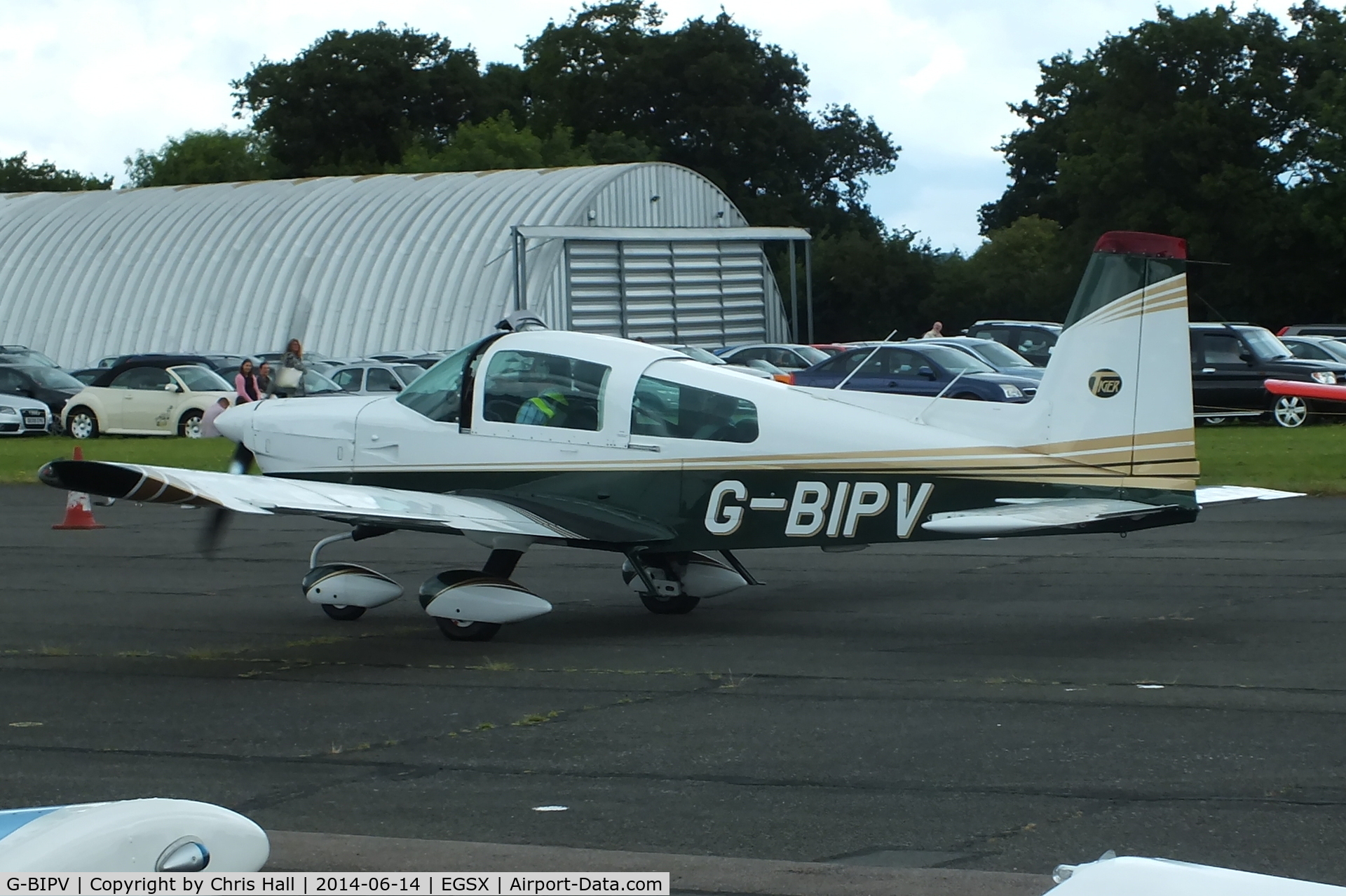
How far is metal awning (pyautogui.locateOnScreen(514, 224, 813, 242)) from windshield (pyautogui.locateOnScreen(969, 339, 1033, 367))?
14.2m

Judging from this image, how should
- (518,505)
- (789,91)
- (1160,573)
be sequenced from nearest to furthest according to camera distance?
(518,505)
(1160,573)
(789,91)

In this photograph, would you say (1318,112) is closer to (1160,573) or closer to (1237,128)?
(1237,128)

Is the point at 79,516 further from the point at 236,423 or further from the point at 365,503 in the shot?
the point at 365,503

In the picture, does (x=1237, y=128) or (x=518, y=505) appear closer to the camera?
(x=518, y=505)

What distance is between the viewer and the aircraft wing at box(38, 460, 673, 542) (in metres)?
8.98

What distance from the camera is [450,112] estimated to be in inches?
3770

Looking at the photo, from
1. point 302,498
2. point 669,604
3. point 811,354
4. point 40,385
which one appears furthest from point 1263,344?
point 40,385

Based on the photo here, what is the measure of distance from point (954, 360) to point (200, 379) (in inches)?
615

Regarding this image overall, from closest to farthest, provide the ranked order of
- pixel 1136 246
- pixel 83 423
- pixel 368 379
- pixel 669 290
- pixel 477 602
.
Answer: pixel 1136 246, pixel 477 602, pixel 368 379, pixel 83 423, pixel 669 290

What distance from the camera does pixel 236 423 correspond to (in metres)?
12.3

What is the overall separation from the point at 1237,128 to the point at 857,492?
52.4 m

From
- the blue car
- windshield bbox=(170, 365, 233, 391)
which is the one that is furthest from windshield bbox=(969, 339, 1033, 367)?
windshield bbox=(170, 365, 233, 391)

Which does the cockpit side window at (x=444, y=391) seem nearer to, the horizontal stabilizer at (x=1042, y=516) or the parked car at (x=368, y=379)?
the horizontal stabilizer at (x=1042, y=516)

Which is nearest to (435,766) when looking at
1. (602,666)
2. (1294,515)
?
(602,666)
